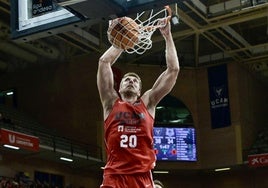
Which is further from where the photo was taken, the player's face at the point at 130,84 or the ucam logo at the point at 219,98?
the ucam logo at the point at 219,98

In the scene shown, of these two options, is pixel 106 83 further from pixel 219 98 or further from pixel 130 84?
pixel 219 98

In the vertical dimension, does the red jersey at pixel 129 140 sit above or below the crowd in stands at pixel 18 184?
below

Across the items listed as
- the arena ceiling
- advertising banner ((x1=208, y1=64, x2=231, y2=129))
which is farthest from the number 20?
advertising banner ((x1=208, y1=64, x2=231, y2=129))

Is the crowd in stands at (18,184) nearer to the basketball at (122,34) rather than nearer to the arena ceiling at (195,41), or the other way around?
the arena ceiling at (195,41)

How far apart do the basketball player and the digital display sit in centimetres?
1924

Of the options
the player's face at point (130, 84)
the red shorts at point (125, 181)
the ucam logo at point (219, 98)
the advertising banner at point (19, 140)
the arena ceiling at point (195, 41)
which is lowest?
the red shorts at point (125, 181)

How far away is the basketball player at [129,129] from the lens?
13.6 feet

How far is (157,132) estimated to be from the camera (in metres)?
23.8

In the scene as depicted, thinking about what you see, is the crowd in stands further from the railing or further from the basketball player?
the basketball player

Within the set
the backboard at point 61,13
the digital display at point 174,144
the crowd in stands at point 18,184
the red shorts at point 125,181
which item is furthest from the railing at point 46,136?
the red shorts at point 125,181

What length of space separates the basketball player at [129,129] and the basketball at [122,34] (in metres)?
0.18

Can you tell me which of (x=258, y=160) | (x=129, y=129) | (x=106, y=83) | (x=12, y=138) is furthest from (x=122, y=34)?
(x=258, y=160)

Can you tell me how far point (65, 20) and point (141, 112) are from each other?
3.15 meters

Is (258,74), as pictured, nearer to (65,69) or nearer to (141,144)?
(65,69)
